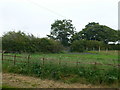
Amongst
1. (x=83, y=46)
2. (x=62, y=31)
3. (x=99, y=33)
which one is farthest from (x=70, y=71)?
(x=99, y=33)

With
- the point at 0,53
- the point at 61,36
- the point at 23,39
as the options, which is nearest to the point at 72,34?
the point at 61,36

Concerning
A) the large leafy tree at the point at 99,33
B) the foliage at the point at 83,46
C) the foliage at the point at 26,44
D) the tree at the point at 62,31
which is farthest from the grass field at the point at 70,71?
the large leafy tree at the point at 99,33

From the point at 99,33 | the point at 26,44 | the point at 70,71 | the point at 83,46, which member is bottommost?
the point at 70,71

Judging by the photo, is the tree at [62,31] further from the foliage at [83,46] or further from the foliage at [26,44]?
the foliage at [26,44]

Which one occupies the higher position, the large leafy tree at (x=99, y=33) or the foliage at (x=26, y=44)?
the large leafy tree at (x=99, y=33)

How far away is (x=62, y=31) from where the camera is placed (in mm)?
30891

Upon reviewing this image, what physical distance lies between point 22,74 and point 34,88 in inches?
75.1

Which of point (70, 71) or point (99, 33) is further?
point (99, 33)

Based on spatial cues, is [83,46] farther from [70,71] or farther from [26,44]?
[70,71]

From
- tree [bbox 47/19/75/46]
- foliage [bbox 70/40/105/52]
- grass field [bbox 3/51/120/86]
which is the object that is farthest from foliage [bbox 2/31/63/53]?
tree [bbox 47/19/75/46]

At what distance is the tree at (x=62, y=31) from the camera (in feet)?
97.9

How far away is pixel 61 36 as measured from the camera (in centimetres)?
3191

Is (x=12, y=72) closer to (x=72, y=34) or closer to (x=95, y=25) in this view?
(x=72, y=34)

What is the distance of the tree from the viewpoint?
29.8 meters
